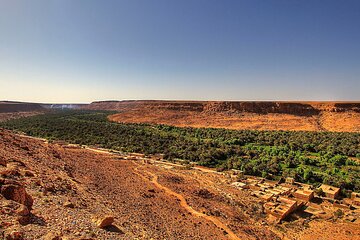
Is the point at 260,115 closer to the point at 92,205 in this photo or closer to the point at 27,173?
the point at 92,205

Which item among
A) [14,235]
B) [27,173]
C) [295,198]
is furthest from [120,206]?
[295,198]

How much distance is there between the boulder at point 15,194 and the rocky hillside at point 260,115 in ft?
181

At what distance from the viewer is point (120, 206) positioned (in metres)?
13.5

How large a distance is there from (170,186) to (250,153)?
619 inches

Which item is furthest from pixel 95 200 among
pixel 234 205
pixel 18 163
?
pixel 234 205

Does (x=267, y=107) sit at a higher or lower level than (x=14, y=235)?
higher

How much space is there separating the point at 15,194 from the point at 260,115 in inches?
2699

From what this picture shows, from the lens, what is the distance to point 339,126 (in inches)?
2277

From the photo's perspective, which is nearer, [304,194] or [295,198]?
[304,194]

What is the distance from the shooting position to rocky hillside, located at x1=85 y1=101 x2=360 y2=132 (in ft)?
200

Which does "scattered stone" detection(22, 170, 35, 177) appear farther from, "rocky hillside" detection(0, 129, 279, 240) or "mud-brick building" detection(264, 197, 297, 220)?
"mud-brick building" detection(264, 197, 297, 220)

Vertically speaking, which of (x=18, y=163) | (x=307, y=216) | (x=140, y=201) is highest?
(x=18, y=163)

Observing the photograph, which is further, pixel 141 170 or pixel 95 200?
pixel 141 170

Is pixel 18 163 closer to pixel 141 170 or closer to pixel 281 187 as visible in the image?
pixel 141 170
